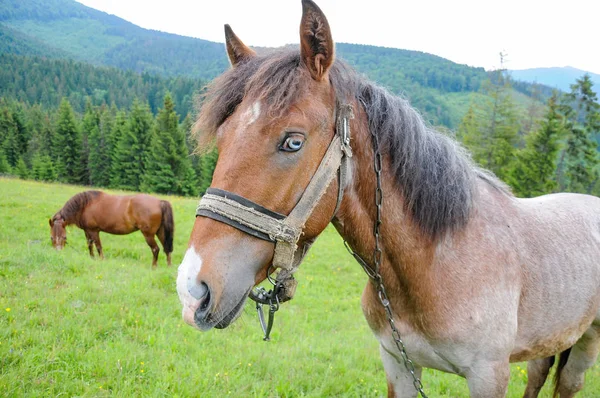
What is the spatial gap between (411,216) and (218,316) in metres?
1.17

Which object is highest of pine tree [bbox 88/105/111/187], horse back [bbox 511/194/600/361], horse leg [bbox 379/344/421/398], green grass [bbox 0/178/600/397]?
horse back [bbox 511/194/600/361]

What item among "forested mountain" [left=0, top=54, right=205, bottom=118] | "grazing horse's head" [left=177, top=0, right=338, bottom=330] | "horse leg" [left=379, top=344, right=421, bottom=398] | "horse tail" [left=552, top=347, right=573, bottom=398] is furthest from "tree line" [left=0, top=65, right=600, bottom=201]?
"forested mountain" [left=0, top=54, right=205, bottom=118]

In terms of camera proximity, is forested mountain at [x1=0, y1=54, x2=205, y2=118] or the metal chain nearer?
the metal chain

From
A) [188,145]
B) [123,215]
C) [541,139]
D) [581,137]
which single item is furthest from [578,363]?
[581,137]

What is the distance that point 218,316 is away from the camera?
1533 millimetres

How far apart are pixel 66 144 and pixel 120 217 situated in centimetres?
4725

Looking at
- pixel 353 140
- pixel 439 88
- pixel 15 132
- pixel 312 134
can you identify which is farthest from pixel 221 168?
pixel 439 88

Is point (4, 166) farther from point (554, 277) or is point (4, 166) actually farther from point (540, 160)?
point (554, 277)

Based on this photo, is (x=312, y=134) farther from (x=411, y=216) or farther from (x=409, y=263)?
(x=409, y=263)

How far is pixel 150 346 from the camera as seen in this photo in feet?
14.4

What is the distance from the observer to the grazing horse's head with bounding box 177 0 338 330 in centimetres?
151

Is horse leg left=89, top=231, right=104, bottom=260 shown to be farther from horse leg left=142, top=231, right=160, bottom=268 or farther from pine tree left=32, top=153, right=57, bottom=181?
pine tree left=32, top=153, right=57, bottom=181

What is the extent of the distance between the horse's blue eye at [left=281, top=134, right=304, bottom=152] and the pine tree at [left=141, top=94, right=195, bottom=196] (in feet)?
140

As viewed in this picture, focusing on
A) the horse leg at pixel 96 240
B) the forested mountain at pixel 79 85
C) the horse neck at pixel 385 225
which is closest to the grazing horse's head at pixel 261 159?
the horse neck at pixel 385 225
